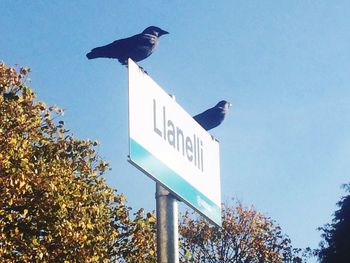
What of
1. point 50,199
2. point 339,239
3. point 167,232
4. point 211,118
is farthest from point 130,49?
point 339,239

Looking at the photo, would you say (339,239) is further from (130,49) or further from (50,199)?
(130,49)

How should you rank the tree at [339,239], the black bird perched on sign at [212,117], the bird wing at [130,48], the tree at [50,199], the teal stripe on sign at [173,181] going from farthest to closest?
the tree at [339,239], the tree at [50,199], the black bird perched on sign at [212,117], the bird wing at [130,48], the teal stripe on sign at [173,181]

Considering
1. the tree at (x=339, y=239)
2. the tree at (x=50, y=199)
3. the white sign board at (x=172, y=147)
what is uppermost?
the tree at (x=339, y=239)

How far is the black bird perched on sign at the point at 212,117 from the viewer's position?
5.84 metres

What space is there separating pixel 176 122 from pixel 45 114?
1699 centimetres

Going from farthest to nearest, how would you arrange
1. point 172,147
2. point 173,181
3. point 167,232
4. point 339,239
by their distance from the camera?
point 339,239, point 172,147, point 173,181, point 167,232

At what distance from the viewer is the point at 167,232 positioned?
427 cm

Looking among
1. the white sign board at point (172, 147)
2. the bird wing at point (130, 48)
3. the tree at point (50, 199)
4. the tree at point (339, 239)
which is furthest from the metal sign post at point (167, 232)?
the tree at point (339, 239)

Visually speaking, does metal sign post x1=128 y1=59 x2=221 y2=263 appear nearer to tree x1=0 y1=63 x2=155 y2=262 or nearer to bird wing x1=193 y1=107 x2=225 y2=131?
bird wing x1=193 y1=107 x2=225 y2=131

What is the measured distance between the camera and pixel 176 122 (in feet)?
15.8

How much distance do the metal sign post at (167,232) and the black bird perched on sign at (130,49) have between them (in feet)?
2.91

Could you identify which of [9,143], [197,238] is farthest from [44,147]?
[197,238]

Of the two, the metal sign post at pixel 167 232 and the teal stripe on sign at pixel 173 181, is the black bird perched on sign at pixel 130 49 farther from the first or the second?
the metal sign post at pixel 167 232

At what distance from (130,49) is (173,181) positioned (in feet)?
2.99
